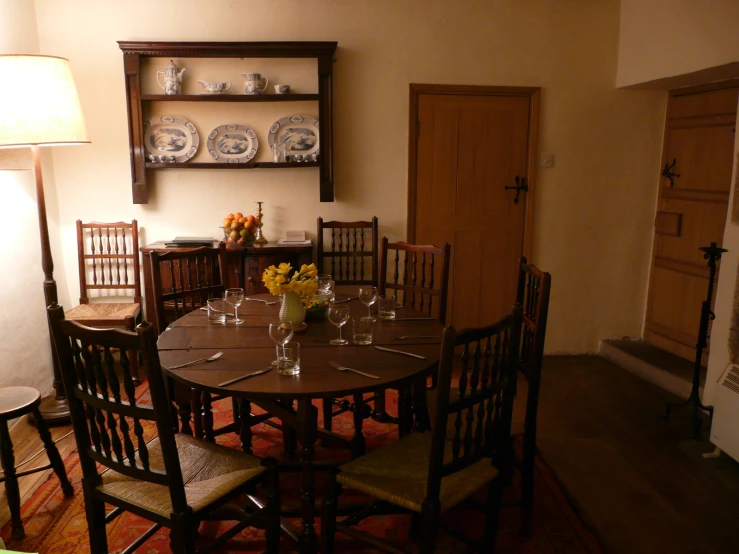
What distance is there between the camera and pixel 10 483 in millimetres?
2328

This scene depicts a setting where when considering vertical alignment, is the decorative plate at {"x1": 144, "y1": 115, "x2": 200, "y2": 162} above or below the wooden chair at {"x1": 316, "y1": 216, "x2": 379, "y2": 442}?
above

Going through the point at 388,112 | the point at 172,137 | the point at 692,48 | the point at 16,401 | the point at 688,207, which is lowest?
the point at 16,401

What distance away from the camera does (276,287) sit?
2375mm

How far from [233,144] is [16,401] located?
7.20 ft

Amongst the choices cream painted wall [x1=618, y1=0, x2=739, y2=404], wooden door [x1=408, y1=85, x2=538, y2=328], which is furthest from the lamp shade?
cream painted wall [x1=618, y1=0, x2=739, y2=404]

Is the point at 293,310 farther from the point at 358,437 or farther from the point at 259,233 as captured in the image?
the point at 259,233

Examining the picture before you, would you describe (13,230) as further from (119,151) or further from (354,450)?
(354,450)

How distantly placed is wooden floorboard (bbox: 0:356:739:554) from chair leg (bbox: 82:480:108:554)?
0.82m

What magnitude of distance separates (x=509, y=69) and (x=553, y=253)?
4.40 ft

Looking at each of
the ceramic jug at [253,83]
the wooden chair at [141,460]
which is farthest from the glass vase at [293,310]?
the ceramic jug at [253,83]

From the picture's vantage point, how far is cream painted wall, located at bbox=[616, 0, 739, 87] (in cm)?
314

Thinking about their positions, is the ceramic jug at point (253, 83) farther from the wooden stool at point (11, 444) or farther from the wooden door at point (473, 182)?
the wooden stool at point (11, 444)

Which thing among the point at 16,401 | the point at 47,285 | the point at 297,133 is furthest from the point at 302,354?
the point at 297,133

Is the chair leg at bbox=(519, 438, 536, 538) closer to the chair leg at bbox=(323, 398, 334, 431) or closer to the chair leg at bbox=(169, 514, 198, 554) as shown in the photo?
the chair leg at bbox=(323, 398, 334, 431)
